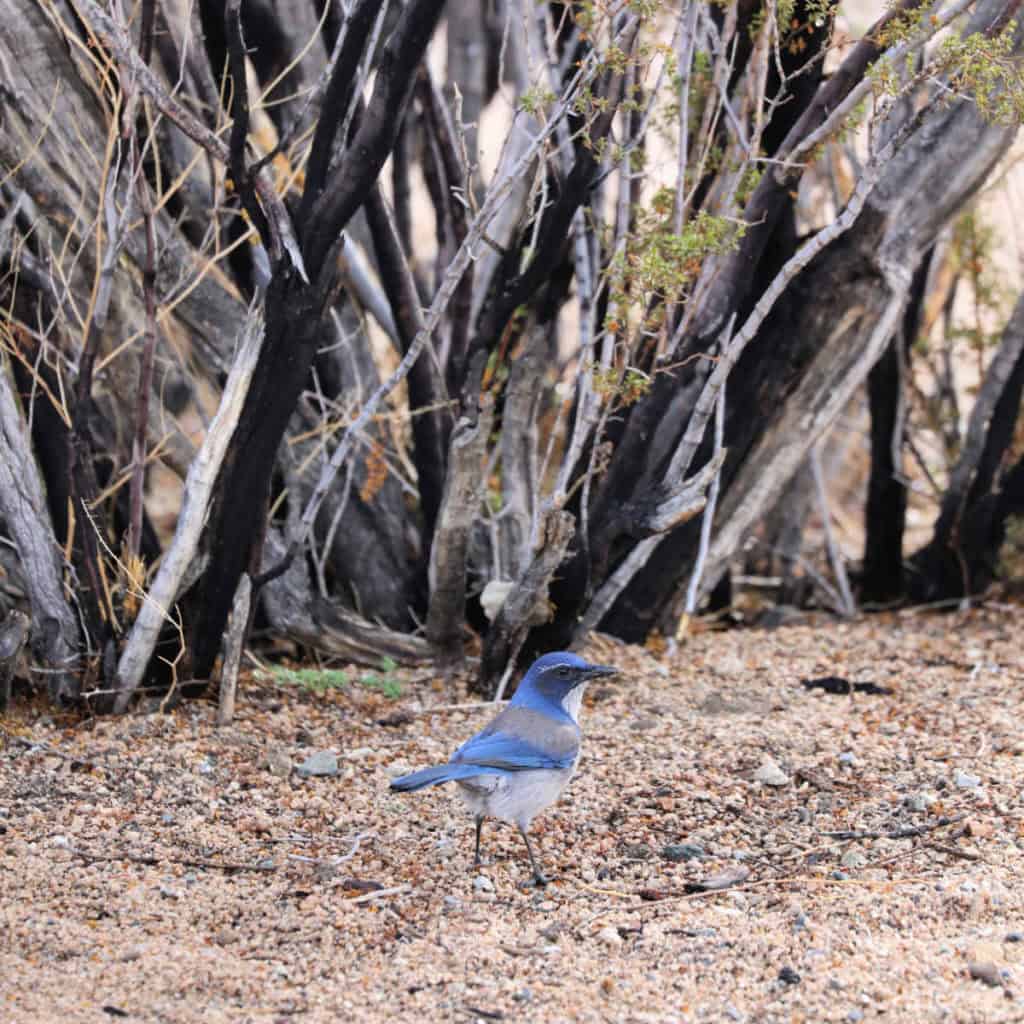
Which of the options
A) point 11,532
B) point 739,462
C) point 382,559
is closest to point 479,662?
point 382,559

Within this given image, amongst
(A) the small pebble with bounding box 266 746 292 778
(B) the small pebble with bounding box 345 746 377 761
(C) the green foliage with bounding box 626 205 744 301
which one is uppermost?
(C) the green foliage with bounding box 626 205 744 301

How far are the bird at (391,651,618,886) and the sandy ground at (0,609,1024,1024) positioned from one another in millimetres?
190

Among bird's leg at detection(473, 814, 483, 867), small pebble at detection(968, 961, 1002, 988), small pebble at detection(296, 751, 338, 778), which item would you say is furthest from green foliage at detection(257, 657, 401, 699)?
small pebble at detection(968, 961, 1002, 988)

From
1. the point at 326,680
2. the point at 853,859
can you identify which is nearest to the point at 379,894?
the point at 853,859

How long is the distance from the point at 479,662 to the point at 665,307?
148 cm

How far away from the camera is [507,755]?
3721 millimetres

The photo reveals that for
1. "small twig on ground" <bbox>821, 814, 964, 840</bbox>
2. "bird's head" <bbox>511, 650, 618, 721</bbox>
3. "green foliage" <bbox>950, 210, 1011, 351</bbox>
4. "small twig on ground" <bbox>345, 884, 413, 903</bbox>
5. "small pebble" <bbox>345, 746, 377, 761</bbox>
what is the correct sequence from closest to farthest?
"small twig on ground" <bbox>345, 884, 413, 903</bbox> < "small twig on ground" <bbox>821, 814, 964, 840</bbox> < "bird's head" <bbox>511, 650, 618, 721</bbox> < "small pebble" <bbox>345, 746, 377, 761</bbox> < "green foliage" <bbox>950, 210, 1011, 351</bbox>

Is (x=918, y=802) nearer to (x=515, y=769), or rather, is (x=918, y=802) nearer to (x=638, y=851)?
(x=638, y=851)

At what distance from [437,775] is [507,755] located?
22 cm

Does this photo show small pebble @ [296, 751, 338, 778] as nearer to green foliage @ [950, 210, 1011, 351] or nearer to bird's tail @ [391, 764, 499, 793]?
bird's tail @ [391, 764, 499, 793]

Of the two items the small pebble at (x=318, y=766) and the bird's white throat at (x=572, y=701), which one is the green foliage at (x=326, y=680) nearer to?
the small pebble at (x=318, y=766)

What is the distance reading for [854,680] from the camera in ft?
17.7

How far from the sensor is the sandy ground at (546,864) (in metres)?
3.06

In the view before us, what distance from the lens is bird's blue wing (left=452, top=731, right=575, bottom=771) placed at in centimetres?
369
